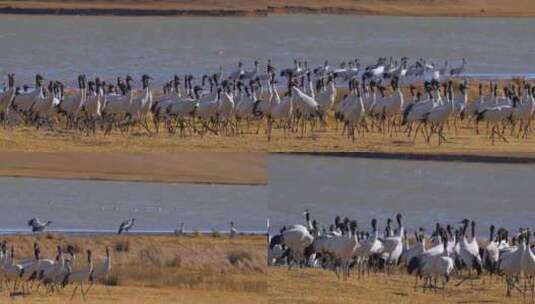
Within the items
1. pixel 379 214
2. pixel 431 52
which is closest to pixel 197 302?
pixel 379 214

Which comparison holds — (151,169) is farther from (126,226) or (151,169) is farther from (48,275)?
(48,275)

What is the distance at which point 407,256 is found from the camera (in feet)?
53.7

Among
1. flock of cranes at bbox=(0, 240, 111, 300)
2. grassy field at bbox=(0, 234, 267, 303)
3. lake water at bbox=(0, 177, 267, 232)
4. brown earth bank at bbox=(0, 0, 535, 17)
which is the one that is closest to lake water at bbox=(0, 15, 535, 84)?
brown earth bank at bbox=(0, 0, 535, 17)

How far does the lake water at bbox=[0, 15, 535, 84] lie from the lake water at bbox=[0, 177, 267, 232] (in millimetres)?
1862

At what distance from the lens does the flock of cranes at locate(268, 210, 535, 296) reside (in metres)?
15.0

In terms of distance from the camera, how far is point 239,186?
25844mm

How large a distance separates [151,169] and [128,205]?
1.58 meters

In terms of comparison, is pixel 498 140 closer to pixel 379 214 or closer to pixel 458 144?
pixel 458 144

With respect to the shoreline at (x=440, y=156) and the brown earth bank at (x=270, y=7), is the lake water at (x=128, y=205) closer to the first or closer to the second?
the shoreline at (x=440, y=156)

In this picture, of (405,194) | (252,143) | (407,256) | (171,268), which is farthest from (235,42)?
(407,256)

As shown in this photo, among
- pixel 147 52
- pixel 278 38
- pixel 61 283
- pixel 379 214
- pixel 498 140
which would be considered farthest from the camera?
pixel 278 38

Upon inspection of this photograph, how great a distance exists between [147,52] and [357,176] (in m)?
13.0

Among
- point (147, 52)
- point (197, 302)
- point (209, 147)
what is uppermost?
point (147, 52)

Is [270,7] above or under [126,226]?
above
